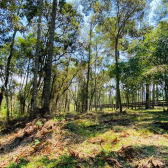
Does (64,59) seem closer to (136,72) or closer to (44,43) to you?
(44,43)

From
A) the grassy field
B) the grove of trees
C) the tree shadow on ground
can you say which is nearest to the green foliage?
the grassy field

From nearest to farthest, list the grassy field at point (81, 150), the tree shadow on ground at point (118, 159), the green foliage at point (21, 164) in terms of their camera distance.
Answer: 1. the tree shadow on ground at point (118, 159)
2. the grassy field at point (81, 150)
3. the green foliage at point (21, 164)

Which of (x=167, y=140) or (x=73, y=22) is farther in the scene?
(x=73, y=22)

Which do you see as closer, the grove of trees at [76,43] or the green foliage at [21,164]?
the green foliage at [21,164]

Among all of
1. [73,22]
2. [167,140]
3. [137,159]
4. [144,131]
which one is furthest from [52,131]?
[73,22]

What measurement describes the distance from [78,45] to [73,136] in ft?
29.0

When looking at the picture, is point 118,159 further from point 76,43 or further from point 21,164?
point 76,43

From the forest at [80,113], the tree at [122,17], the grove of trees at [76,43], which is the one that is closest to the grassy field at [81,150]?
the forest at [80,113]

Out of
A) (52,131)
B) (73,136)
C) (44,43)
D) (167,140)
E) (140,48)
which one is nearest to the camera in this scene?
(167,140)

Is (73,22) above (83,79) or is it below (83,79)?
above

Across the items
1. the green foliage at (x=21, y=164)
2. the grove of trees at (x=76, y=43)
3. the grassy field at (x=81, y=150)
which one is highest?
the grove of trees at (x=76, y=43)

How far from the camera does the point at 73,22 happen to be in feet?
31.0

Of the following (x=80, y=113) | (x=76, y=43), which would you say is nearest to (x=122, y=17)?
(x=76, y=43)

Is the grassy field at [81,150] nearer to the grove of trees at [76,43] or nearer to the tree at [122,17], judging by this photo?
the grove of trees at [76,43]
